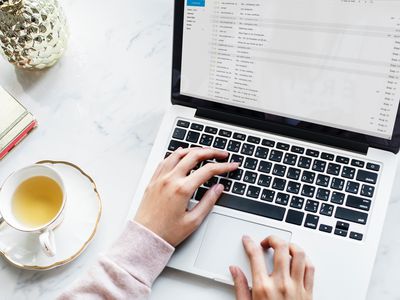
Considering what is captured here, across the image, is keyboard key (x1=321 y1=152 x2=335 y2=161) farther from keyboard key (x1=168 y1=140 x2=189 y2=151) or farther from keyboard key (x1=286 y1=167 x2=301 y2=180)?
keyboard key (x1=168 y1=140 x2=189 y2=151)

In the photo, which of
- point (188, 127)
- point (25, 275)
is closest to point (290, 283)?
point (188, 127)

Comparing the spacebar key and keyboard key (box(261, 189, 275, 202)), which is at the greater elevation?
keyboard key (box(261, 189, 275, 202))

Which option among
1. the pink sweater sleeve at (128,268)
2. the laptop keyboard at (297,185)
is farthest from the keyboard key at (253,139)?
the pink sweater sleeve at (128,268)

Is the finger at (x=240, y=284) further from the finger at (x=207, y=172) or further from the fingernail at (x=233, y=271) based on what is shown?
the finger at (x=207, y=172)

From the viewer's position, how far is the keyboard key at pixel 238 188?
79 centimetres

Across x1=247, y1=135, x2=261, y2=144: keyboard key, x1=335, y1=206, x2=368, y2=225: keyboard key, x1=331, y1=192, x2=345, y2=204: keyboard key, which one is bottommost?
x1=335, y1=206, x2=368, y2=225: keyboard key

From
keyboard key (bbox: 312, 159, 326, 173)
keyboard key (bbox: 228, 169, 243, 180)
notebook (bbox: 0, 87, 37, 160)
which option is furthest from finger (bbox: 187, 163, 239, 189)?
notebook (bbox: 0, 87, 37, 160)

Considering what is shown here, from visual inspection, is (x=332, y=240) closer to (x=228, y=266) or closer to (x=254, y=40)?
(x=228, y=266)

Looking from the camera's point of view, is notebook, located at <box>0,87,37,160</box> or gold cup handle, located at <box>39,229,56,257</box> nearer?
gold cup handle, located at <box>39,229,56,257</box>

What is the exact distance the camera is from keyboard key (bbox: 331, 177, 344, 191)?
766 millimetres

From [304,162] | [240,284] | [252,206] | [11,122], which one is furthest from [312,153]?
[11,122]

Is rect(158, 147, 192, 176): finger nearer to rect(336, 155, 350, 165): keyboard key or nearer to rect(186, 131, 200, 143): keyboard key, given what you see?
rect(186, 131, 200, 143): keyboard key

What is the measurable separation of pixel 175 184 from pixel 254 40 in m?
0.23

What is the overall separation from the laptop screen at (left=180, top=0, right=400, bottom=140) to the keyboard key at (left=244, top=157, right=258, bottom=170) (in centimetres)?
8
